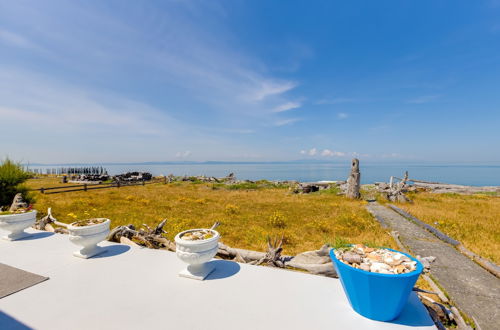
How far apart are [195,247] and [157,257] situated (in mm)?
1806

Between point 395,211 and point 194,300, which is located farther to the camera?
point 395,211

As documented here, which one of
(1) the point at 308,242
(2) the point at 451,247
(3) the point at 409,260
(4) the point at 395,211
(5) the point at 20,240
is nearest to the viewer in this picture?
(3) the point at 409,260

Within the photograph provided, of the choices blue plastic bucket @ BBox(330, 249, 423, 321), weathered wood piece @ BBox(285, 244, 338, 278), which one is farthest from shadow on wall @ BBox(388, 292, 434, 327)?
weathered wood piece @ BBox(285, 244, 338, 278)

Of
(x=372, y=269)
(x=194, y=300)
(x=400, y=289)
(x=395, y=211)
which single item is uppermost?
(x=372, y=269)

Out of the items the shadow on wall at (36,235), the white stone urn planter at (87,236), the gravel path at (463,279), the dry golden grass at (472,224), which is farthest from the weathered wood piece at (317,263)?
the shadow on wall at (36,235)

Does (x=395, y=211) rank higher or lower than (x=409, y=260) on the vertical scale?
lower

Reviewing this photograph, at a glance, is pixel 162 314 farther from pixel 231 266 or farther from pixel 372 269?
pixel 372 269

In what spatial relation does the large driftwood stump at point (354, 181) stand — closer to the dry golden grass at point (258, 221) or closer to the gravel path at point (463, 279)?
the dry golden grass at point (258, 221)

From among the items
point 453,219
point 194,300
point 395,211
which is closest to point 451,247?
point 453,219

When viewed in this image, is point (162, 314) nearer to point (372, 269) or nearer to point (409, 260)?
point (372, 269)

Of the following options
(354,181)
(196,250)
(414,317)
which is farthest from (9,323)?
(354,181)

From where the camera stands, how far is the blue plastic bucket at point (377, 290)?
95.2 inches

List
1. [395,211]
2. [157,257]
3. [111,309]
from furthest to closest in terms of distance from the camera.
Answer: [395,211] < [157,257] < [111,309]

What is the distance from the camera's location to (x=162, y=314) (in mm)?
2893
